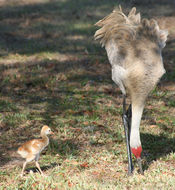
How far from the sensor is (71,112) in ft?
24.6

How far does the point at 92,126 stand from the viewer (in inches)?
270

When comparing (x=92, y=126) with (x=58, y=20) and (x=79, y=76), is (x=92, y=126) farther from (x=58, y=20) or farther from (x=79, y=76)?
(x=58, y=20)

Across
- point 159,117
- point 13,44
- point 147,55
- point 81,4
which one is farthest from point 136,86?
point 81,4

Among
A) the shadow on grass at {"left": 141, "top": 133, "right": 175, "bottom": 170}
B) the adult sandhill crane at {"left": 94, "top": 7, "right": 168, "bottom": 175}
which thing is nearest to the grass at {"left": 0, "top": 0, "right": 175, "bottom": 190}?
the shadow on grass at {"left": 141, "top": 133, "right": 175, "bottom": 170}

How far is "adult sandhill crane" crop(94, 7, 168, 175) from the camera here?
5156 mm

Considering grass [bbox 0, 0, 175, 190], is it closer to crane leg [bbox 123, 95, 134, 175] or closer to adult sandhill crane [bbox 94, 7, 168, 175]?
crane leg [bbox 123, 95, 134, 175]

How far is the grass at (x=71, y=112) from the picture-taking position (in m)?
5.13

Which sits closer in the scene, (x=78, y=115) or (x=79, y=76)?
(x=78, y=115)

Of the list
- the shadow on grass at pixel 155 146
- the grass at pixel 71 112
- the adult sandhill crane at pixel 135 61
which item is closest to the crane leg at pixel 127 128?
the adult sandhill crane at pixel 135 61

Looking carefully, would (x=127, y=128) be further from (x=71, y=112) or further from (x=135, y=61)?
(x=71, y=112)

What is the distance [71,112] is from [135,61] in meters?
2.59

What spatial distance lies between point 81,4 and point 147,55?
12.1 meters

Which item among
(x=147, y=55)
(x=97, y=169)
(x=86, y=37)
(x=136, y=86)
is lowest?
(x=86, y=37)

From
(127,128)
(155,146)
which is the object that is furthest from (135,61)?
(155,146)
